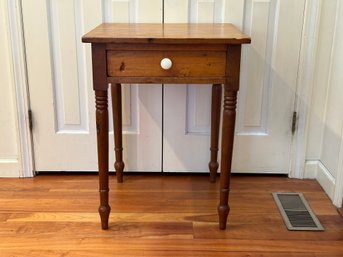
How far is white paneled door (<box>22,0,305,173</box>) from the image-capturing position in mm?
1857

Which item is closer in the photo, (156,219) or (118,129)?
(156,219)

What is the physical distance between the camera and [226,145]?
154cm

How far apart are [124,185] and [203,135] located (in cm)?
42

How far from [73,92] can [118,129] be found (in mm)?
270

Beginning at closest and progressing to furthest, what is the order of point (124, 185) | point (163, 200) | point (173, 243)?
point (173, 243) → point (163, 200) → point (124, 185)

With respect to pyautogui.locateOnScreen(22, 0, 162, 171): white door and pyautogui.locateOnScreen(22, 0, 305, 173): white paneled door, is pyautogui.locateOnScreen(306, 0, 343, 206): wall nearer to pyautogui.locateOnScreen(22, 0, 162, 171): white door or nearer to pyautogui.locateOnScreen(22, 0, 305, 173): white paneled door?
pyautogui.locateOnScreen(22, 0, 305, 173): white paneled door

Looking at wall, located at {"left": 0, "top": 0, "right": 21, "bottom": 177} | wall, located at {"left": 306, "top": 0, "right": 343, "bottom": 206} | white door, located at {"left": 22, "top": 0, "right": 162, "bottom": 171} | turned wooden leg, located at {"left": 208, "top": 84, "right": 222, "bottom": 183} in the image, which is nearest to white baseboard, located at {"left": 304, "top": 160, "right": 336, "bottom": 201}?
wall, located at {"left": 306, "top": 0, "right": 343, "bottom": 206}

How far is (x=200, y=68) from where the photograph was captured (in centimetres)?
145

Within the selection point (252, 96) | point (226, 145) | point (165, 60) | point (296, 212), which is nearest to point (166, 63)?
point (165, 60)

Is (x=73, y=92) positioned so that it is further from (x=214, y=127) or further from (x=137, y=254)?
(x=137, y=254)

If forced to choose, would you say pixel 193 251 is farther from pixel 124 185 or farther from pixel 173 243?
pixel 124 185

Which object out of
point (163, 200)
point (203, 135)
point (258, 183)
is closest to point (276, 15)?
point (203, 135)

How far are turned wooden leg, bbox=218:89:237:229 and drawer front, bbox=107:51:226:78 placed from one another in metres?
0.09

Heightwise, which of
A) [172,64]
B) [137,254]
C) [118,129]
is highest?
[172,64]
